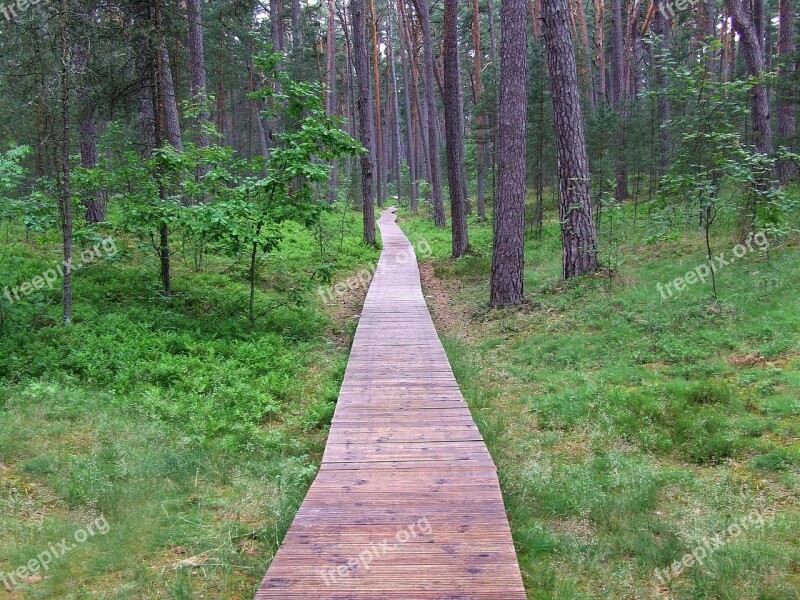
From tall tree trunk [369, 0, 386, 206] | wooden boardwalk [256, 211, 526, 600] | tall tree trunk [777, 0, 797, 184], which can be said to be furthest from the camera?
tall tree trunk [369, 0, 386, 206]

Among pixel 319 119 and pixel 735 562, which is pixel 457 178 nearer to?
pixel 319 119

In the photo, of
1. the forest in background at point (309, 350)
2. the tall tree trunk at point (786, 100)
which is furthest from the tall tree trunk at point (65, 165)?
the tall tree trunk at point (786, 100)

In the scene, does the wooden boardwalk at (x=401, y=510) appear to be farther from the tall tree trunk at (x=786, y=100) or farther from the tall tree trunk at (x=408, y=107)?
the tall tree trunk at (x=408, y=107)

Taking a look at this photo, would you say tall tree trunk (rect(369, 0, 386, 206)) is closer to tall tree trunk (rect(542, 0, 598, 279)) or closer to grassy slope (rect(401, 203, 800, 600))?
tall tree trunk (rect(542, 0, 598, 279))

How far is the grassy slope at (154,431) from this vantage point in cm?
355

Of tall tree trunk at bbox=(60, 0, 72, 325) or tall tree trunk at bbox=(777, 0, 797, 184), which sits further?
tall tree trunk at bbox=(777, 0, 797, 184)

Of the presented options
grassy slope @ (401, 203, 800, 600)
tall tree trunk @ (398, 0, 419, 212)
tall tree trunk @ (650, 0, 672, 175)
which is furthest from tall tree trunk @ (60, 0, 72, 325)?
tall tree trunk @ (398, 0, 419, 212)

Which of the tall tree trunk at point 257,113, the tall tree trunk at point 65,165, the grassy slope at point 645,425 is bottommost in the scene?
the grassy slope at point 645,425

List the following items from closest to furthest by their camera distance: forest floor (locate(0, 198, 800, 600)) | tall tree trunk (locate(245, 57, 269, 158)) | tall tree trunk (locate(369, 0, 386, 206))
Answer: forest floor (locate(0, 198, 800, 600)) < tall tree trunk (locate(245, 57, 269, 158)) < tall tree trunk (locate(369, 0, 386, 206))

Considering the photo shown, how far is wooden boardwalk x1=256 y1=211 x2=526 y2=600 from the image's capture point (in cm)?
296

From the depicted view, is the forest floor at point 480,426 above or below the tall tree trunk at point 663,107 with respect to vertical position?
below

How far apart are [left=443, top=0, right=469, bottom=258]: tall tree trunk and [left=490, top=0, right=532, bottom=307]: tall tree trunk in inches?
234

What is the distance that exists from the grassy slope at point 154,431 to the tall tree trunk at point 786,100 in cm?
1468

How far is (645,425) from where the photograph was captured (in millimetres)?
5609
